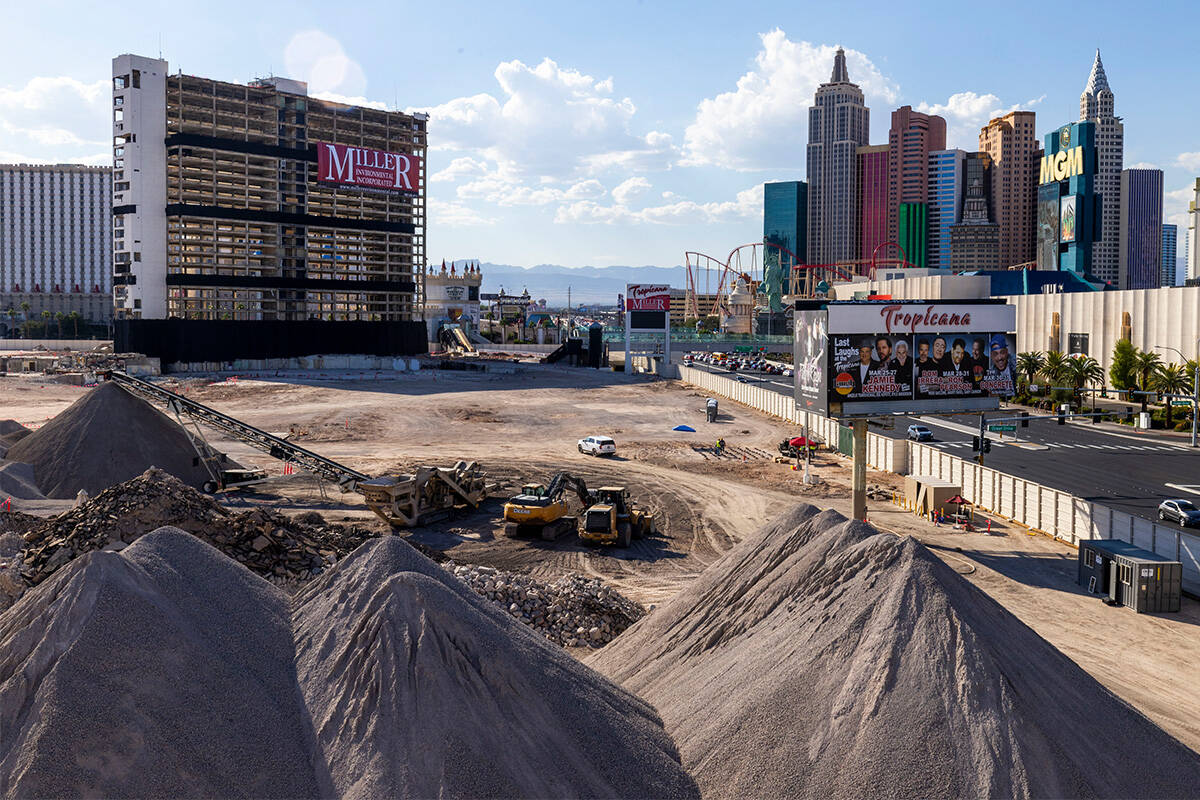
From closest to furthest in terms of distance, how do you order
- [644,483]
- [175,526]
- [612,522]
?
[175,526], [612,522], [644,483]

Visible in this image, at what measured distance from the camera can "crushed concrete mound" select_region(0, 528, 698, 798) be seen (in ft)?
41.8

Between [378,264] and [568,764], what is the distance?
14629 centimetres

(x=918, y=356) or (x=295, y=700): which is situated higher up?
(x=918, y=356)

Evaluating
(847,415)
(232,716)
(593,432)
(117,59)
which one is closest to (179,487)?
(232,716)

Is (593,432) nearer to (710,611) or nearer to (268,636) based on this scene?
(710,611)

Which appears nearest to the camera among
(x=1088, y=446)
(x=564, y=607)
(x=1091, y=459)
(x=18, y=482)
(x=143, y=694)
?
(x=143, y=694)

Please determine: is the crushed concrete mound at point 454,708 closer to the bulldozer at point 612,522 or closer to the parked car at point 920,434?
the bulldozer at point 612,522

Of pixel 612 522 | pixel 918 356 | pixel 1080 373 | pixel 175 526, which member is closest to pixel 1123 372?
pixel 1080 373

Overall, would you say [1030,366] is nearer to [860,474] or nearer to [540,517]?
[860,474]

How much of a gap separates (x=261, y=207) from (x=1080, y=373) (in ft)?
371

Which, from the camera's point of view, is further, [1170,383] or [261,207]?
[261,207]

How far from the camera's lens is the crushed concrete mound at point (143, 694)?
1244 cm

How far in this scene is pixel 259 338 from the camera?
138m

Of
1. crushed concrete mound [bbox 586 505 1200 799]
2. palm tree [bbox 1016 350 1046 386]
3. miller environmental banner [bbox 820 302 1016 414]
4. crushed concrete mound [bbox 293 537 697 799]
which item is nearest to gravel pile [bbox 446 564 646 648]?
crushed concrete mound [bbox 586 505 1200 799]
